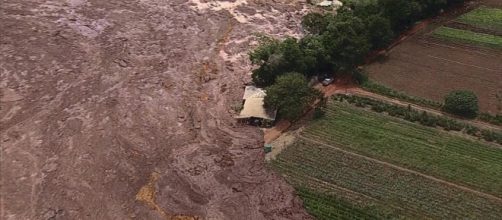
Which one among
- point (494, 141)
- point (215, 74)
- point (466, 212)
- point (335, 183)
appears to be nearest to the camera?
point (466, 212)

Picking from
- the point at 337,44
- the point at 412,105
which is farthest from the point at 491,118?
the point at 337,44

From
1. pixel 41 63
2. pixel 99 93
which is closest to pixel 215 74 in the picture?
pixel 99 93

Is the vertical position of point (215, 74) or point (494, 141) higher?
point (494, 141)

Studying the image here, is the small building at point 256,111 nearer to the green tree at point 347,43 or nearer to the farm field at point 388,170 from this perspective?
the farm field at point 388,170

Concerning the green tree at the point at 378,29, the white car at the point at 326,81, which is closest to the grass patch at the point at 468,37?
the green tree at the point at 378,29

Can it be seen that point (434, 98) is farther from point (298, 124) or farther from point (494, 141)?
point (298, 124)

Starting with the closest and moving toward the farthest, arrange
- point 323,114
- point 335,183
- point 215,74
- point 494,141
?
point 335,183, point 494,141, point 323,114, point 215,74

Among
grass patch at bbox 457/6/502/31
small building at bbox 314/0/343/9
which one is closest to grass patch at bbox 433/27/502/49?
grass patch at bbox 457/6/502/31
